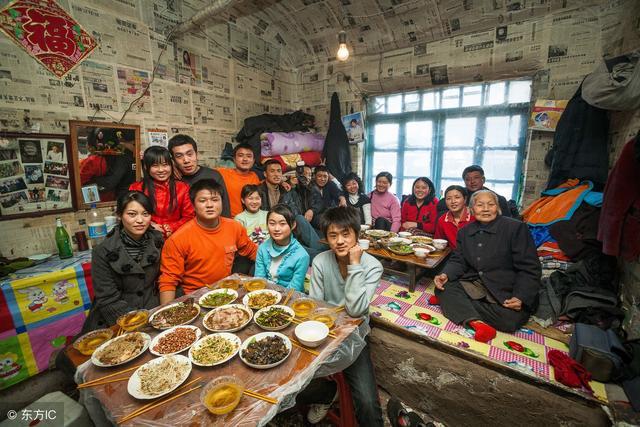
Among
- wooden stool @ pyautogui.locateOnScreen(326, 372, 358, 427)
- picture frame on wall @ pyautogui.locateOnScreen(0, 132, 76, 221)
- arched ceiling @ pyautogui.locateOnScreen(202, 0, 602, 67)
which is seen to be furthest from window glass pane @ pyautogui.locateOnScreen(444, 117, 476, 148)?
picture frame on wall @ pyautogui.locateOnScreen(0, 132, 76, 221)

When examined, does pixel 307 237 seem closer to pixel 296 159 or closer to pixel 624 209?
pixel 296 159

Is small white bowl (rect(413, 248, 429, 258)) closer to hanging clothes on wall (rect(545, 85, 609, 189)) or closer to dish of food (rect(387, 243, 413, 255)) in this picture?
dish of food (rect(387, 243, 413, 255))

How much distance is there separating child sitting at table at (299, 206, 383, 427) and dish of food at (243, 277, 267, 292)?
15.9 inches

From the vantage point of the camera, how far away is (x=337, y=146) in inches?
228

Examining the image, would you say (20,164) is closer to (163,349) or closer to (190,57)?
(190,57)

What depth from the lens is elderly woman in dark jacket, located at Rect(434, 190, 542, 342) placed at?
8.34 feet

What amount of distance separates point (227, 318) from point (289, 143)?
4131 millimetres

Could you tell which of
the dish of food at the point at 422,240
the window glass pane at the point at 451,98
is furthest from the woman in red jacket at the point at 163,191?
the window glass pane at the point at 451,98

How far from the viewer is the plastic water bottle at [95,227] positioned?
10.8 feet

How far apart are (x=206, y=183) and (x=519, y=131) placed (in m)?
4.94

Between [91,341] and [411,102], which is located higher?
[411,102]

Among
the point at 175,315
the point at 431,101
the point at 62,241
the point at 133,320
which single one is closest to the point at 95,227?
the point at 62,241

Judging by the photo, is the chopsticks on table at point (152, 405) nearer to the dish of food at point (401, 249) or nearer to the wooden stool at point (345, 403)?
the wooden stool at point (345, 403)

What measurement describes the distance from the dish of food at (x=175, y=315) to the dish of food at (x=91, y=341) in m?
0.22
